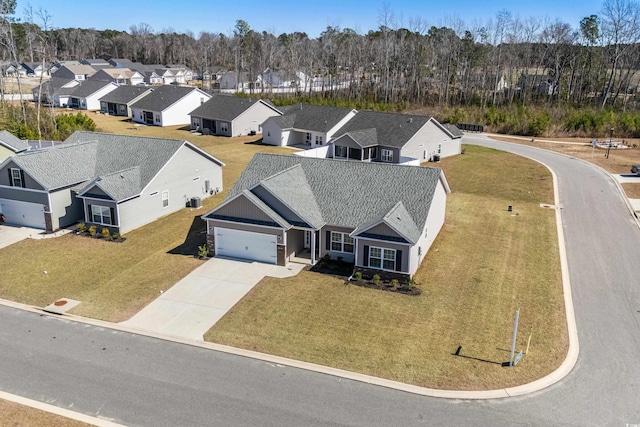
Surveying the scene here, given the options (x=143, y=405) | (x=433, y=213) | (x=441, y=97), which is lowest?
(x=143, y=405)

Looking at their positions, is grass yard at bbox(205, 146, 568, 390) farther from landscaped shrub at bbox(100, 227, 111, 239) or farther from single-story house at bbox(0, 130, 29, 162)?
single-story house at bbox(0, 130, 29, 162)

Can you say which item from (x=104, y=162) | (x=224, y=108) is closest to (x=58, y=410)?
(x=104, y=162)

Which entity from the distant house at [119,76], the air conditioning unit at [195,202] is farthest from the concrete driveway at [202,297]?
the distant house at [119,76]

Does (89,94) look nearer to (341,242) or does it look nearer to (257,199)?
(257,199)

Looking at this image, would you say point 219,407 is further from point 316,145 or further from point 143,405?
point 316,145

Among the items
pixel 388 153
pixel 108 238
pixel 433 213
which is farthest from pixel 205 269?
pixel 388 153

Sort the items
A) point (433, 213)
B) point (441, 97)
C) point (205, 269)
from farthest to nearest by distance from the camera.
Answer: point (441, 97) → point (433, 213) → point (205, 269)
